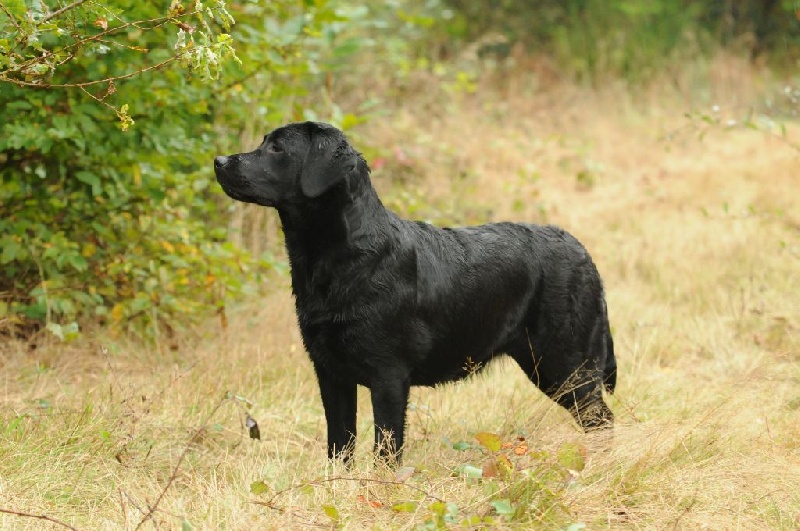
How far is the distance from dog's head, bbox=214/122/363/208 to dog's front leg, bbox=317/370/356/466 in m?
0.78

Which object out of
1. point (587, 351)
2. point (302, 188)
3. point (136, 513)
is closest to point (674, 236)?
point (587, 351)

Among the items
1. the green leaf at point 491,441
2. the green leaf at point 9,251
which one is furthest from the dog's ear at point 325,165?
the green leaf at point 9,251

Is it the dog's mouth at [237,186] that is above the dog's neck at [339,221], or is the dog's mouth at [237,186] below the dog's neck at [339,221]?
above

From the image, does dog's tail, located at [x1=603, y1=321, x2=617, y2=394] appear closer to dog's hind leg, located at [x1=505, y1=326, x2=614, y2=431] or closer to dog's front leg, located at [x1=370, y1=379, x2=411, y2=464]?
dog's hind leg, located at [x1=505, y1=326, x2=614, y2=431]

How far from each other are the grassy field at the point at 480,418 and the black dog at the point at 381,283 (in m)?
0.30

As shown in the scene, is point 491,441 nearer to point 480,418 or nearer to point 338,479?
point 338,479

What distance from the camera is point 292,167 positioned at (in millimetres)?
3926

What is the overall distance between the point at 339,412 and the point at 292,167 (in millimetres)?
1064

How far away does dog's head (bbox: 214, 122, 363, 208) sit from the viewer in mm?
3838

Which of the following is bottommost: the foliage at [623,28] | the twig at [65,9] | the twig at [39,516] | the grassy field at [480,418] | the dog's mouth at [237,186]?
the grassy field at [480,418]

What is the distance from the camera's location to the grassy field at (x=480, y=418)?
342 cm

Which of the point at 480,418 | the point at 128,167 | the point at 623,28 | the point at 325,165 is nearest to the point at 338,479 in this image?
the point at 325,165

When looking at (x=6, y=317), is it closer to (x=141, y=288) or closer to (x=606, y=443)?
(x=141, y=288)

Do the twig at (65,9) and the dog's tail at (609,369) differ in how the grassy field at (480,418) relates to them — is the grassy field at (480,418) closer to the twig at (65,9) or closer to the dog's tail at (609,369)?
the dog's tail at (609,369)
